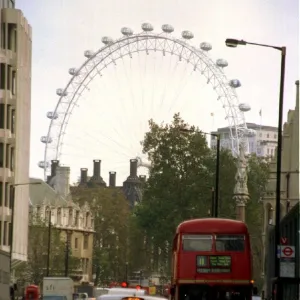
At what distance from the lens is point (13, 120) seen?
407ft

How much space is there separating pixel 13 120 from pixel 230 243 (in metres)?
62.6

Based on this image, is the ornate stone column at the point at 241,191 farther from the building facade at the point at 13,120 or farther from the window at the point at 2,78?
the window at the point at 2,78

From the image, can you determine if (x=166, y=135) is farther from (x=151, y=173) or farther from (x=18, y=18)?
(x=18, y=18)

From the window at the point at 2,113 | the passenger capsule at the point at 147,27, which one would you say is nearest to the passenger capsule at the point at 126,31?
the passenger capsule at the point at 147,27

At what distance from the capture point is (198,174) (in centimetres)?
15250

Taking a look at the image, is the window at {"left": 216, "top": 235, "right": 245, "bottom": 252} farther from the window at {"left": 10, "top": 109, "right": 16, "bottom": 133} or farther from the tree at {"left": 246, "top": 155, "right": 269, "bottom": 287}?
the tree at {"left": 246, "top": 155, "right": 269, "bottom": 287}

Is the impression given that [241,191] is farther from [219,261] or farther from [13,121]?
[219,261]

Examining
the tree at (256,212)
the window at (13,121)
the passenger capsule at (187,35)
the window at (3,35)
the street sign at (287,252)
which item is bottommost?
the street sign at (287,252)

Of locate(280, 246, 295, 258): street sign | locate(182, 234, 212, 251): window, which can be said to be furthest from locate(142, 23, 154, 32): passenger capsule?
locate(280, 246, 295, 258): street sign

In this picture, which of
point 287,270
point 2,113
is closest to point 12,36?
point 2,113

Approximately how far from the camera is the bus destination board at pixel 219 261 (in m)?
63.1

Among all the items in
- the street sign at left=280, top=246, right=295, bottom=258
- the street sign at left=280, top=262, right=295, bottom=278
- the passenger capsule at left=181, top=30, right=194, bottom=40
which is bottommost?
the street sign at left=280, top=262, right=295, bottom=278

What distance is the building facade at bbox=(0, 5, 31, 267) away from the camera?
119 meters

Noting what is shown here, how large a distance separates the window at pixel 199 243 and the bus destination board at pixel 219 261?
1.43ft
